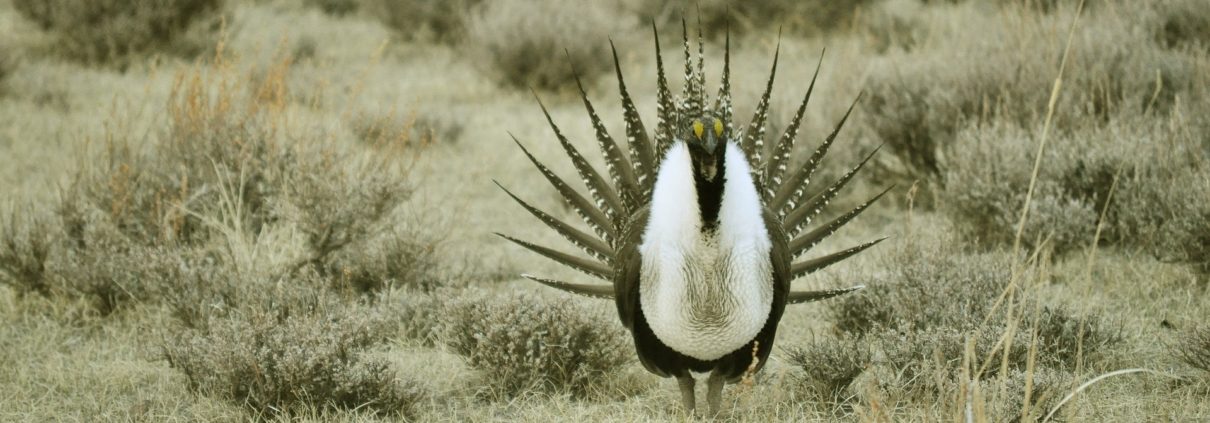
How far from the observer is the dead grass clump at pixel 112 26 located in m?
7.67

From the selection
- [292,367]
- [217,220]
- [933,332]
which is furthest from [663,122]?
[217,220]

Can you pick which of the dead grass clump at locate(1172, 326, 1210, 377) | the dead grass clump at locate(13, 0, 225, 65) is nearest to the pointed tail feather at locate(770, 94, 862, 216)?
the dead grass clump at locate(1172, 326, 1210, 377)

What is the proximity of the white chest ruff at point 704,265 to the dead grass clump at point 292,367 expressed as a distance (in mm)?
880

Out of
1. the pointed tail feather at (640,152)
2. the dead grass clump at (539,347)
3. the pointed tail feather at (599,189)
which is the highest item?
the pointed tail feather at (640,152)

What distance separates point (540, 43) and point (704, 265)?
17.0 feet

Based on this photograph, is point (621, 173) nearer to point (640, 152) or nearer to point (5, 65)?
point (640, 152)

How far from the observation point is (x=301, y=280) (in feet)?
12.7

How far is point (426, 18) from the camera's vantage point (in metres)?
9.10

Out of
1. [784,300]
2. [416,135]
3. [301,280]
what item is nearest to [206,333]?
[301,280]

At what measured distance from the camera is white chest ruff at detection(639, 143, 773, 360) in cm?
246

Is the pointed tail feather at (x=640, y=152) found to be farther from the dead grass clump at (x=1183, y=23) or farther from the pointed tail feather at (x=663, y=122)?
the dead grass clump at (x=1183, y=23)

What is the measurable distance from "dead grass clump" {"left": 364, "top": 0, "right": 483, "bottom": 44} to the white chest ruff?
21.8 ft

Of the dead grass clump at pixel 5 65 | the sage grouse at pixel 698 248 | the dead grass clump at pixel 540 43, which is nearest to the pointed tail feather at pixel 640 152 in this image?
the sage grouse at pixel 698 248

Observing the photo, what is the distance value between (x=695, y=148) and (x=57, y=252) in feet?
8.84
